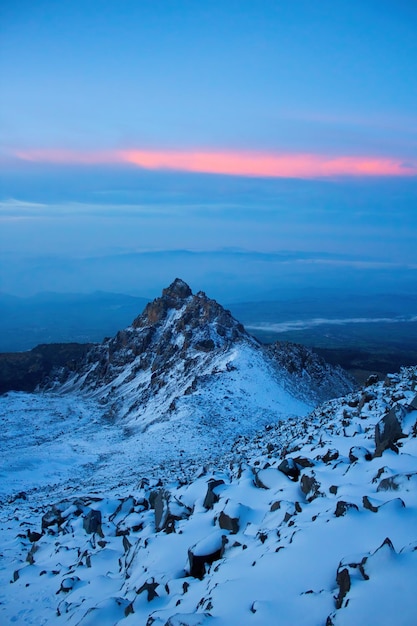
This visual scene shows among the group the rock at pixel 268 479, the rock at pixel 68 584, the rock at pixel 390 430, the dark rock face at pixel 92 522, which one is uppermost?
the rock at pixel 390 430

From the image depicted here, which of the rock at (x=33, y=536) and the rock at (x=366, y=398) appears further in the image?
the rock at (x=366, y=398)

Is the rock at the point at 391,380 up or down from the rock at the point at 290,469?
up

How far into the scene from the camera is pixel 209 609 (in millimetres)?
7012

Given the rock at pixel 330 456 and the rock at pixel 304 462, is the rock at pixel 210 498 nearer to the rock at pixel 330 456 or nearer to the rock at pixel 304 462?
the rock at pixel 304 462

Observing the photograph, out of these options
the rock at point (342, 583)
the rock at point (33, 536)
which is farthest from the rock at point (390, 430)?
the rock at point (33, 536)

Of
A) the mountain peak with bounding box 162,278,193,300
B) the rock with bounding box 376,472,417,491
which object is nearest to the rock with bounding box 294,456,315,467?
the rock with bounding box 376,472,417,491

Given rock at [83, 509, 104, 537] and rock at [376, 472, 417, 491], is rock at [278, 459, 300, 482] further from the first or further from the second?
rock at [83, 509, 104, 537]

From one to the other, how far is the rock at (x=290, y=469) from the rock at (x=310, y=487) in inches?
39.1

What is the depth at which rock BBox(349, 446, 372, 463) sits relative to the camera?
10883 mm

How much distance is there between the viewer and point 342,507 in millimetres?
7992

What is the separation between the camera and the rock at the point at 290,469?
1161 cm

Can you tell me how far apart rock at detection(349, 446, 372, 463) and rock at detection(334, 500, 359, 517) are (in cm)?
301

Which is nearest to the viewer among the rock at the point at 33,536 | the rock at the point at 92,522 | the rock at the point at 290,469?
the rock at the point at 290,469

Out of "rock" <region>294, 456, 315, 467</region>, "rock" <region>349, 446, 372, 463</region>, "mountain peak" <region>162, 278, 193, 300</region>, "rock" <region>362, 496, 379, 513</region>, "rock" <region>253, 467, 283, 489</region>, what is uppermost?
"mountain peak" <region>162, 278, 193, 300</region>
